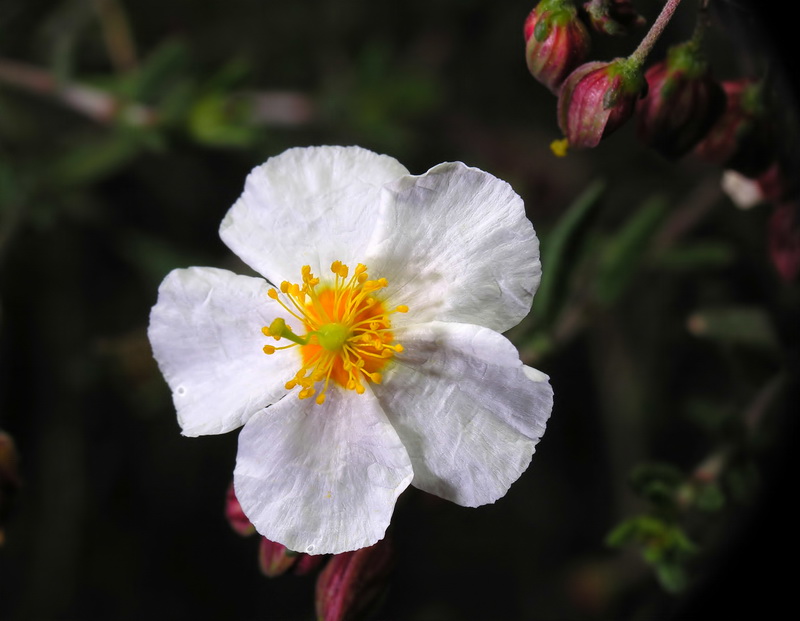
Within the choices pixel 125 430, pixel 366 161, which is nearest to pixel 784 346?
pixel 366 161

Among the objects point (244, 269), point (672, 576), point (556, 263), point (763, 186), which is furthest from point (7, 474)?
point (763, 186)

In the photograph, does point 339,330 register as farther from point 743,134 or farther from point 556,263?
point 743,134

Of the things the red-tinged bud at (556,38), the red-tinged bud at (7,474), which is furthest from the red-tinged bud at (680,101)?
the red-tinged bud at (7,474)

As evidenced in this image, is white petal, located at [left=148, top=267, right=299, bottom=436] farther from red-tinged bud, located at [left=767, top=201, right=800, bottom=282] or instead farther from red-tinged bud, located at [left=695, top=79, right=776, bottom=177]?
red-tinged bud, located at [left=767, top=201, right=800, bottom=282]

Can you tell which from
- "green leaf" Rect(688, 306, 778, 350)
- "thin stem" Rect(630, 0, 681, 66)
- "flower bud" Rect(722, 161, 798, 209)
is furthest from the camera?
"green leaf" Rect(688, 306, 778, 350)

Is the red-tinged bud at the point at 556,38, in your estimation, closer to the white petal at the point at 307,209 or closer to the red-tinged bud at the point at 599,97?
the red-tinged bud at the point at 599,97

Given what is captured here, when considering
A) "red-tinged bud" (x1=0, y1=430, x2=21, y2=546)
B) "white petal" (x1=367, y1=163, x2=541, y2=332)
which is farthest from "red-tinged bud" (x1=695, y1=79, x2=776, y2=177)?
"red-tinged bud" (x1=0, y1=430, x2=21, y2=546)
